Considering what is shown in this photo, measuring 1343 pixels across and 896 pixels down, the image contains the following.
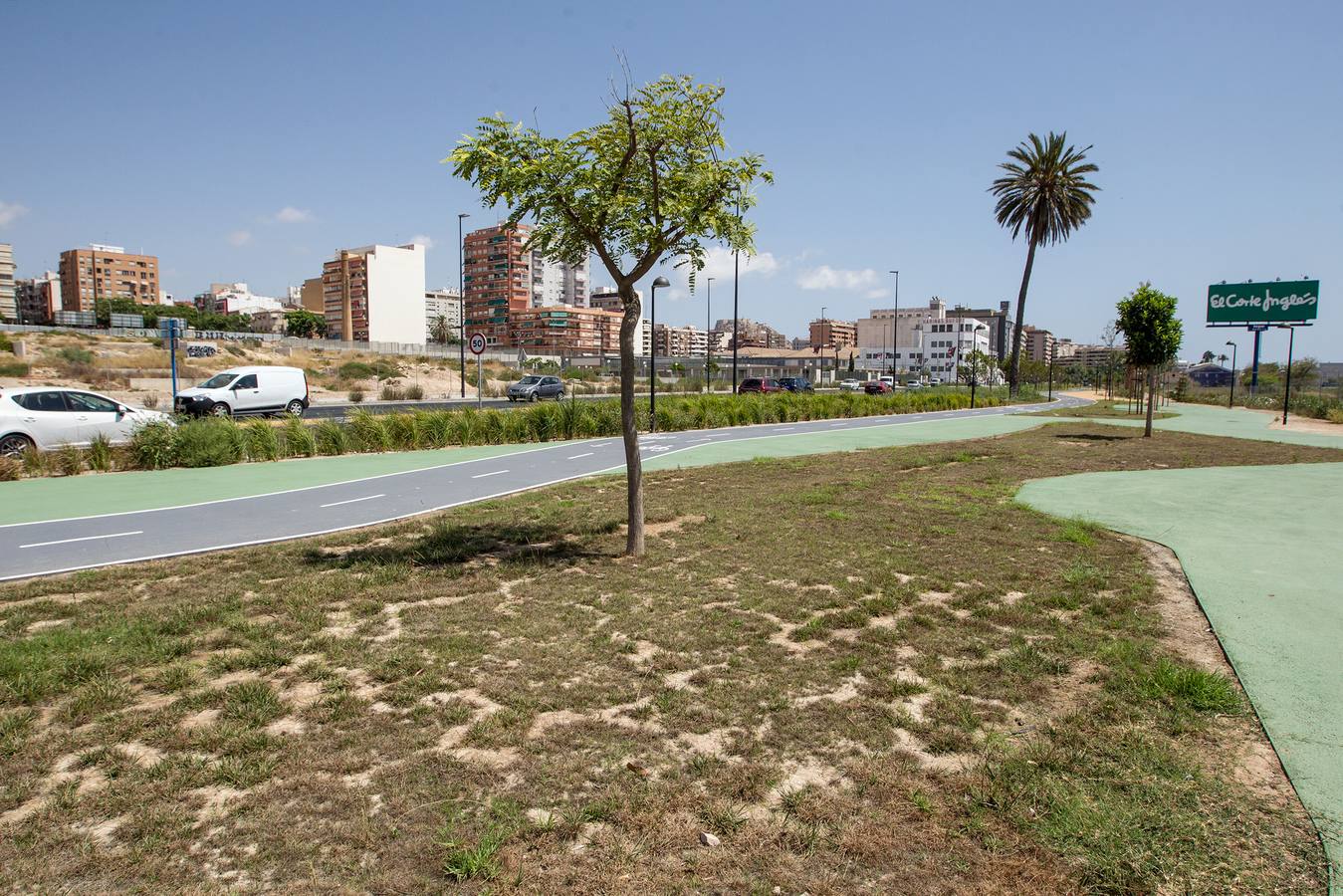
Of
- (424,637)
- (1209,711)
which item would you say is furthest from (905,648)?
(424,637)

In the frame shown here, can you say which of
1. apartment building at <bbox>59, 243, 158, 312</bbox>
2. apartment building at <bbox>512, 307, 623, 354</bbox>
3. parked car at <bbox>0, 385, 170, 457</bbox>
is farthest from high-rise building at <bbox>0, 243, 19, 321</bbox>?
parked car at <bbox>0, 385, 170, 457</bbox>

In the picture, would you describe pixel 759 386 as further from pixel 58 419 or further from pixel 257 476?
pixel 58 419

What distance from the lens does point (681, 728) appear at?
4062 mm

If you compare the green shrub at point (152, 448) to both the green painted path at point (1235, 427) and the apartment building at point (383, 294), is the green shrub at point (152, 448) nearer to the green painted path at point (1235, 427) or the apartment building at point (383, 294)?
the green painted path at point (1235, 427)

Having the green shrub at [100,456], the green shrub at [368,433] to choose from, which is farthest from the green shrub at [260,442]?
the green shrub at [100,456]

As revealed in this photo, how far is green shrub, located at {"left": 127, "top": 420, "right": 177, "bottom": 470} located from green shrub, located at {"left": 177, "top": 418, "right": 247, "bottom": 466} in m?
0.15

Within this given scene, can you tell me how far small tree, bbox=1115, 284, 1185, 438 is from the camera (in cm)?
2205

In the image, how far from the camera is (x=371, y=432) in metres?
18.0

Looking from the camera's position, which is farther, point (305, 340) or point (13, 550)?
point (305, 340)

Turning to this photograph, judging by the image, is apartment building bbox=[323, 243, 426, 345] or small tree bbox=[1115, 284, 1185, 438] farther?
apartment building bbox=[323, 243, 426, 345]

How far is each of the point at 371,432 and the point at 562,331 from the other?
14646cm

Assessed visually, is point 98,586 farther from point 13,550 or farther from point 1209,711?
point 1209,711

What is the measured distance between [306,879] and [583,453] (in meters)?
15.3

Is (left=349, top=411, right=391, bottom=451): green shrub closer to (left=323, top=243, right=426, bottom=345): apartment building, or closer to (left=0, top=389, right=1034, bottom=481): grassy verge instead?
(left=0, top=389, right=1034, bottom=481): grassy verge
